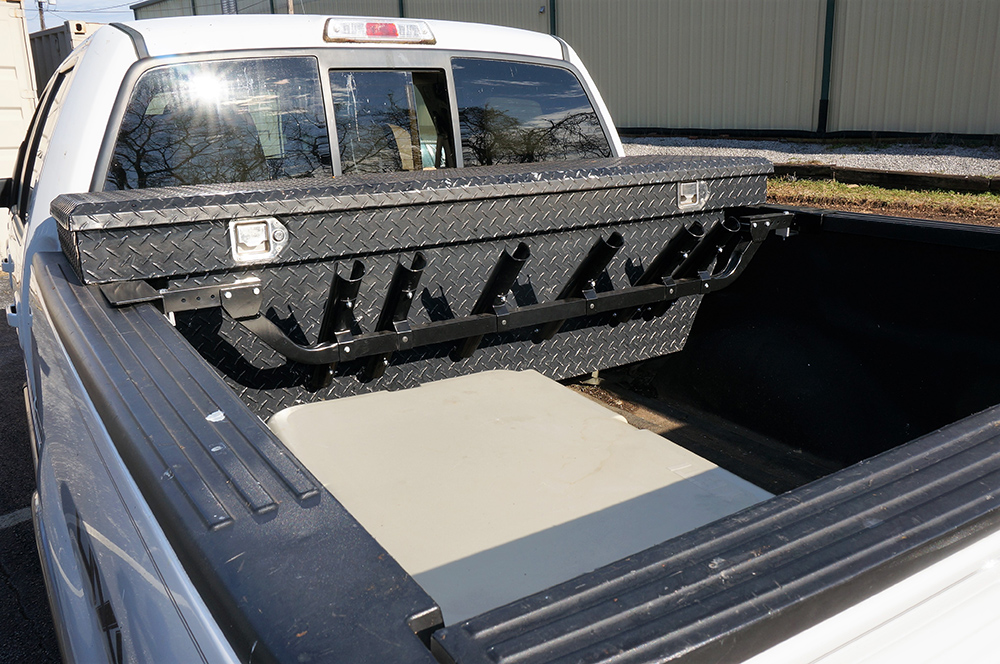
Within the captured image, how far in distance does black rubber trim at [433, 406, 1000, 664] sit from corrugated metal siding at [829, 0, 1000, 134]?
13.5 m

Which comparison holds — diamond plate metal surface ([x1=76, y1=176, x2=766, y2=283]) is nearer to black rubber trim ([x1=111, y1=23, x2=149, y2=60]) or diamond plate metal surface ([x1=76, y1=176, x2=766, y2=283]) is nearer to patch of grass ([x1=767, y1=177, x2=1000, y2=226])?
black rubber trim ([x1=111, y1=23, x2=149, y2=60])

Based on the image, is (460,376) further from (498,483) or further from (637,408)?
(498,483)

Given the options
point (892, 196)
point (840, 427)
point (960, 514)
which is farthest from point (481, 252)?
point (892, 196)

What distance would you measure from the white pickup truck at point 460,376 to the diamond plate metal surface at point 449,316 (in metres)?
0.01

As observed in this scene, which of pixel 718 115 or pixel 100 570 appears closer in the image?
pixel 100 570

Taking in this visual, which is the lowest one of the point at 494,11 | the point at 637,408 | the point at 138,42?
the point at 637,408

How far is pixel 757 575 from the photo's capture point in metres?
0.84

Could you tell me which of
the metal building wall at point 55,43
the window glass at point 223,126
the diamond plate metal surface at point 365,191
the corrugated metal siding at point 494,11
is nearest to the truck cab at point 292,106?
the window glass at point 223,126

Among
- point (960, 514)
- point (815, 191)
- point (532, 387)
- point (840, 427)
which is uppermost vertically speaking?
point (960, 514)

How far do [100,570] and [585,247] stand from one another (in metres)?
1.98

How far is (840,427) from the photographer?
2.47 meters

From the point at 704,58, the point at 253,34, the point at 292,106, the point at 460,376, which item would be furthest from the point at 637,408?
the point at 704,58

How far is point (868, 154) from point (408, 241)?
1231cm

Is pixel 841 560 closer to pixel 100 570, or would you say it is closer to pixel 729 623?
pixel 729 623
